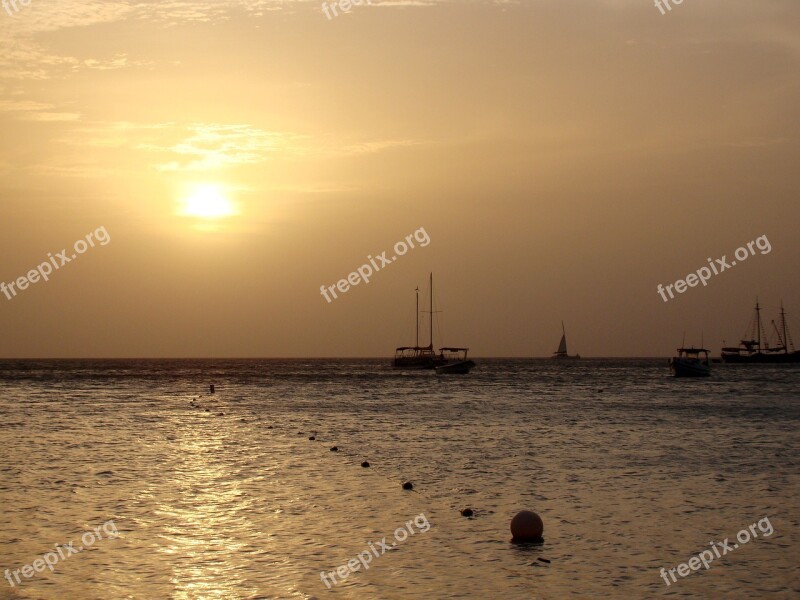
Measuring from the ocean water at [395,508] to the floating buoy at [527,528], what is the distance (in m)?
0.26

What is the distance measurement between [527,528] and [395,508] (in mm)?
5075

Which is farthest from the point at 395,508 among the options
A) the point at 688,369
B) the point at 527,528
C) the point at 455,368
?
the point at 455,368

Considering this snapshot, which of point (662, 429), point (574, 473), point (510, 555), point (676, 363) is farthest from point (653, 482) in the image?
point (676, 363)

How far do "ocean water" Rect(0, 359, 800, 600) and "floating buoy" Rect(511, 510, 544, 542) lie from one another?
26cm

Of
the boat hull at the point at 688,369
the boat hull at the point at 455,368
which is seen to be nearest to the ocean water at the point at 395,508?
the boat hull at the point at 688,369

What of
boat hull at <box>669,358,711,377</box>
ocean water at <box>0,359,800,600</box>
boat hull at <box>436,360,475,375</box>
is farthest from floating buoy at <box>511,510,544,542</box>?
boat hull at <box>436,360,475,375</box>

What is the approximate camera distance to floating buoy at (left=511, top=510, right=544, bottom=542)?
1927 centimetres

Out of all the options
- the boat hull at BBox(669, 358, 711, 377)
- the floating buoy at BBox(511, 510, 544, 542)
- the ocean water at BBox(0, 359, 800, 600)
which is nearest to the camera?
the ocean water at BBox(0, 359, 800, 600)

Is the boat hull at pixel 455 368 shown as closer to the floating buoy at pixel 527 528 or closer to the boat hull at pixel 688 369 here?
the boat hull at pixel 688 369

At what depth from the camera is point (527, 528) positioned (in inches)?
758

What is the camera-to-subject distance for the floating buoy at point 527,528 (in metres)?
19.3

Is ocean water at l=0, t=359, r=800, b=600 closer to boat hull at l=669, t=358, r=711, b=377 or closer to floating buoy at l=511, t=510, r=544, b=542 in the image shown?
floating buoy at l=511, t=510, r=544, b=542

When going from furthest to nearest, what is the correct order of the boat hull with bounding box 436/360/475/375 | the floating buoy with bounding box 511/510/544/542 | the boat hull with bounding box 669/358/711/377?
the boat hull with bounding box 436/360/475/375 < the boat hull with bounding box 669/358/711/377 < the floating buoy with bounding box 511/510/544/542

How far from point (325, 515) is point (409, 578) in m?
6.07
